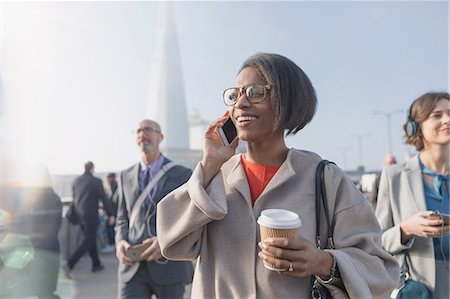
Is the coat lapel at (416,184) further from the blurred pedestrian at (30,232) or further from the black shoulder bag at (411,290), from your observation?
the blurred pedestrian at (30,232)

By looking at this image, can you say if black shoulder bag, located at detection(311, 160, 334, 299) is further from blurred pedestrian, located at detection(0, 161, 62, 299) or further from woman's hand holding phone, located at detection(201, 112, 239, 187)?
blurred pedestrian, located at detection(0, 161, 62, 299)

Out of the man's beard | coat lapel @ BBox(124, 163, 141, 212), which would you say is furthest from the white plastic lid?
the man's beard

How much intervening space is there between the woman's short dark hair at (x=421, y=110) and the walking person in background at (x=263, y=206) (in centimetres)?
117

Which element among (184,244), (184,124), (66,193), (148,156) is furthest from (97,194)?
(184,124)

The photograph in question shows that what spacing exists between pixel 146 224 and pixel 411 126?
2.13 meters

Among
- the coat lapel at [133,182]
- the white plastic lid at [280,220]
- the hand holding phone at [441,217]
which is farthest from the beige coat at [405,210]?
the coat lapel at [133,182]

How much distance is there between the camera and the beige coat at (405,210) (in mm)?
1921

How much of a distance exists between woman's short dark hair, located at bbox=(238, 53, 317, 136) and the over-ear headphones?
4.04 ft

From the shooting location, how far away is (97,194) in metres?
5.94

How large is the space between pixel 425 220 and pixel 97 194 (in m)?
5.33

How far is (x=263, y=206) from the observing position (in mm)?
1244

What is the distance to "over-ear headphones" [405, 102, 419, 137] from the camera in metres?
2.22

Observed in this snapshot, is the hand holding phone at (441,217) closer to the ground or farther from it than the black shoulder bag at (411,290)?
farther from it

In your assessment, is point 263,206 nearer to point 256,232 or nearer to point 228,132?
point 256,232
